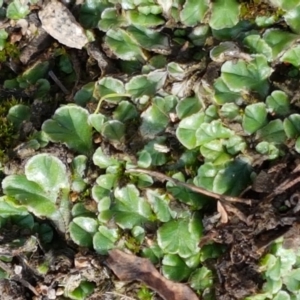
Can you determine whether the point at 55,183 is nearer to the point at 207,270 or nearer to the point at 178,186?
the point at 178,186

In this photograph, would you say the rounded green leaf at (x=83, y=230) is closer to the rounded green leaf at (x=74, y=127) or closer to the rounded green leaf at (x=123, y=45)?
the rounded green leaf at (x=74, y=127)

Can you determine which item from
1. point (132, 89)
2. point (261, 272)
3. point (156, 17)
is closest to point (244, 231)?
point (261, 272)

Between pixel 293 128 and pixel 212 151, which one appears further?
pixel 212 151

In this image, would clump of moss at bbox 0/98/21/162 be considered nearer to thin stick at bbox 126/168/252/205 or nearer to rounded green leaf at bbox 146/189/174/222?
thin stick at bbox 126/168/252/205

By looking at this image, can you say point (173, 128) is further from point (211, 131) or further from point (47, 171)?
point (47, 171)

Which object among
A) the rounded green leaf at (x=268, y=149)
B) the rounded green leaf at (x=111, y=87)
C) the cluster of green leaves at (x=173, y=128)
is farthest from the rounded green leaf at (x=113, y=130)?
the rounded green leaf at (x=268, y=149)

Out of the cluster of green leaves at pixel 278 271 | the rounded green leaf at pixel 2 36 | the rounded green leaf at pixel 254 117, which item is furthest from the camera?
the rounded green leaf at pixel 2 36

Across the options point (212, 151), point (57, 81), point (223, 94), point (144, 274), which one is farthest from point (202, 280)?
point (57, 81)
